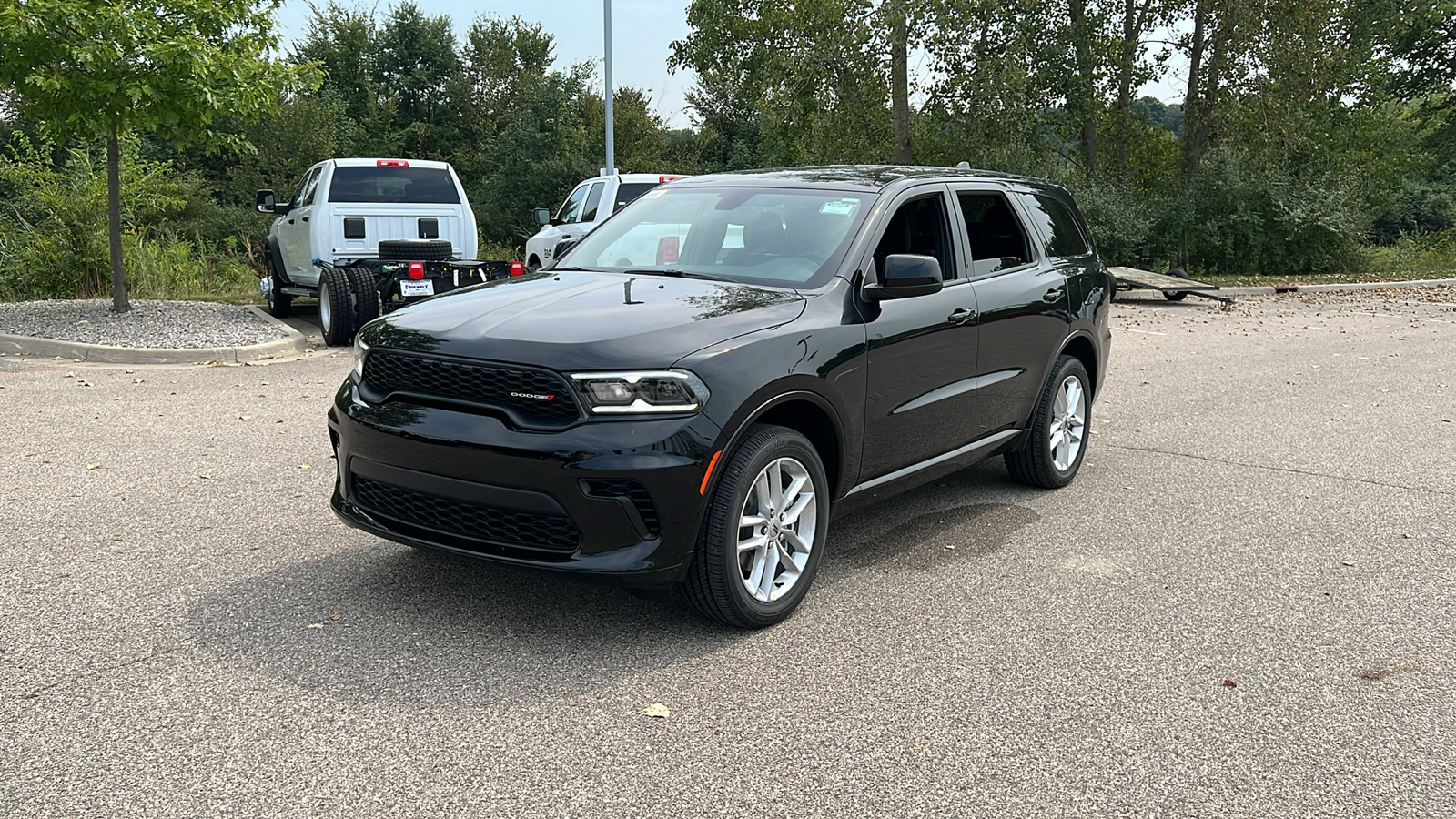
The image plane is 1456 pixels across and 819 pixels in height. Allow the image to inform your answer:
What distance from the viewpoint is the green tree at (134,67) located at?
37.8 ft

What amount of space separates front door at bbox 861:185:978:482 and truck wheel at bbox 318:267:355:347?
27.0 ft

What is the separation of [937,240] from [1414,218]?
175 ft

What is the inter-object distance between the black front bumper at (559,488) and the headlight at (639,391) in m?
0.06

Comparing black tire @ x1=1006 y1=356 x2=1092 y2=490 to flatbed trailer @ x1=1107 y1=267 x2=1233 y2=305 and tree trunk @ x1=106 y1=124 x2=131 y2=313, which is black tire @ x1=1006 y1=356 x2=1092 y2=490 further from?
flatbed trailer @ x1=1107 y1=267 x2=1233 y2=305

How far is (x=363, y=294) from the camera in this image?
40.6 feet

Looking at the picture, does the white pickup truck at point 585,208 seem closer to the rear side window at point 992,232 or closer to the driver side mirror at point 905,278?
the rear side window at point 992,232

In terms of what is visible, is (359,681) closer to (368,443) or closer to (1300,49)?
(368,443)

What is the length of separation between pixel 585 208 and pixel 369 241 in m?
4.13

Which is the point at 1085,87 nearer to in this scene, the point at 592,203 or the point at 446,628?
the point at 592,203

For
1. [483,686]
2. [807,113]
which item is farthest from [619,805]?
[807,113]

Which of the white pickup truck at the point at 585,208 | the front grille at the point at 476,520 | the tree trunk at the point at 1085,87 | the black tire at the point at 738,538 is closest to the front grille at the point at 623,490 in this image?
the front grille at the point at 476,520

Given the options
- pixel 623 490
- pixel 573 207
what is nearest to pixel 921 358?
pixel 623 490

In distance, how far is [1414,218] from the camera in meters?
50.3

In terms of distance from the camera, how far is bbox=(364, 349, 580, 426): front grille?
3.96 metres
